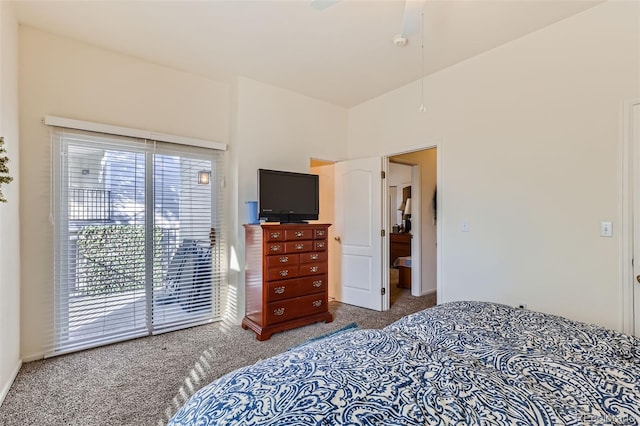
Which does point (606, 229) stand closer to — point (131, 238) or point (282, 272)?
point (282, 272)

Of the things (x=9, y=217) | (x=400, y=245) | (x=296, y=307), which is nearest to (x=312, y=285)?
(x=296, y=307)

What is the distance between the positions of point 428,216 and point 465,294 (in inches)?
75.7

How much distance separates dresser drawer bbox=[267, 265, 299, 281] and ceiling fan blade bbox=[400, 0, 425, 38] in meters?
2.33

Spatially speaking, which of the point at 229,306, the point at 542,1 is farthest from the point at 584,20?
the point at 229,306

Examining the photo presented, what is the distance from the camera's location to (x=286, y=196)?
3.36m

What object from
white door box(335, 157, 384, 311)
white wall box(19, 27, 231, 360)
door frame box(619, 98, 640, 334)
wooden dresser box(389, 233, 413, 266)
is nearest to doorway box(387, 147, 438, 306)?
wooden dresser box(389, 233, 413, 266)

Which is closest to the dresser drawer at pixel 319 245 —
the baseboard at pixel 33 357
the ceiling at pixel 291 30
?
the ceiling at pixel 291 30

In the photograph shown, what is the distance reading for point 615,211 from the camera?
2225mm

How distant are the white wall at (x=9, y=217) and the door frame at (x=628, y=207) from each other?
4332 mm

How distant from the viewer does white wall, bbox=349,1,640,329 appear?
88.7 inches

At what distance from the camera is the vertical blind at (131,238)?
8.73 ft

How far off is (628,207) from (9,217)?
4.48 m

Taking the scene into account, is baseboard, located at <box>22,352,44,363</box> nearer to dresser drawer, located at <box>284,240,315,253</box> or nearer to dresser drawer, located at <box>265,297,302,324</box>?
dresser drawer, located at <box>265,297,302,324</box>

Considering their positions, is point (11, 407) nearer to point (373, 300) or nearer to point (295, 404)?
point (295, 404)
